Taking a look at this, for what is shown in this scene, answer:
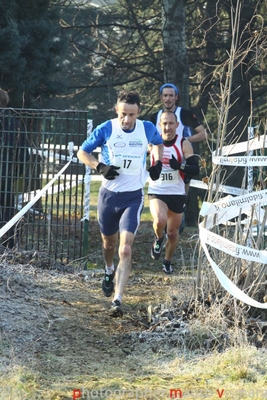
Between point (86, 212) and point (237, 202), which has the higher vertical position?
point (237, 202)

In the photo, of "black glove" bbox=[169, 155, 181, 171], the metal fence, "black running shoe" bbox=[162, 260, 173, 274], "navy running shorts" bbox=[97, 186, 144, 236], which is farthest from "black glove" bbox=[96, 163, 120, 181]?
"black running shoe" bbox=[162, 260, 173, 274]

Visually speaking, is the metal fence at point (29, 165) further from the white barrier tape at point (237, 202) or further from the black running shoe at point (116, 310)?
the white barrier tape at point (237, 202)

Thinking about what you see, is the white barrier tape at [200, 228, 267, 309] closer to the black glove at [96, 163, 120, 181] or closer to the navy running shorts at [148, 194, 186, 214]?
the black glove at [96, 163, 120, 181]

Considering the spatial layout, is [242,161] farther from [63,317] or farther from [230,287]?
[63,317]

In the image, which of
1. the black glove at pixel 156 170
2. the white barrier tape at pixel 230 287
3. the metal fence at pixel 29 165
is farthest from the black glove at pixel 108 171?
the metal fence at pixel 29 165

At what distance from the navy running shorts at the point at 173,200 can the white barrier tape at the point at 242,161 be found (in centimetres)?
252

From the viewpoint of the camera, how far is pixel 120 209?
784 cm

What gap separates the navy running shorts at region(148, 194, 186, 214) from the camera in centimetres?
956

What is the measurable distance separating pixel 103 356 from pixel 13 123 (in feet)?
15.5

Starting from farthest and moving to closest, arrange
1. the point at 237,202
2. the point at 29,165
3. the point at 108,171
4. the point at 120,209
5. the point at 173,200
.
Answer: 1. the point at 29,165
2. the point at 173,200
3. the point at 120,209
4. the point at 108,171
5. the point at 237,202

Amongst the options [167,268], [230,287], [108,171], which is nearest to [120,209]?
[108,171]

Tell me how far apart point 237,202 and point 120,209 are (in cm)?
134

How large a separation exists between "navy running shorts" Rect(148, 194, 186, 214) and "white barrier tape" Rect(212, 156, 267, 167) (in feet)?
8.27

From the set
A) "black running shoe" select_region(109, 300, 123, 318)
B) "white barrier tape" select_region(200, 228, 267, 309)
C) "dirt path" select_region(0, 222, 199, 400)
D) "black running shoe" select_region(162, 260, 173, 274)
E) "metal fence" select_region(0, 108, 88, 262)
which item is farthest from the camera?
"metal fence" select_region(0, 108, 88, 262)
